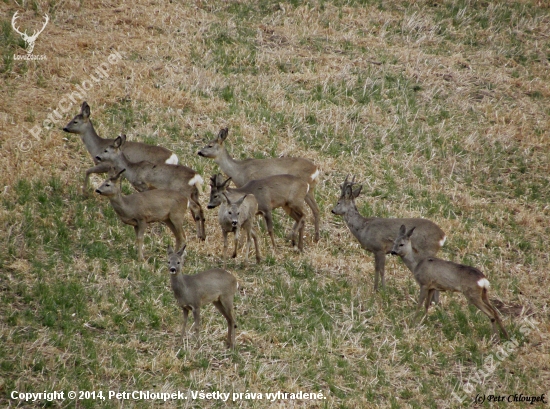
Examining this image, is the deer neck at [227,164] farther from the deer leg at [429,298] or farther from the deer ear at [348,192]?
the deer leg at [429,298]

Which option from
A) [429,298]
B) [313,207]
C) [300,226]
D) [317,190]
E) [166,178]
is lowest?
[317,190]

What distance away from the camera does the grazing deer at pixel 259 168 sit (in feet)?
43.1

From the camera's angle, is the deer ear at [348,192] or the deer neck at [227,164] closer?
the deer ear at [348,192]

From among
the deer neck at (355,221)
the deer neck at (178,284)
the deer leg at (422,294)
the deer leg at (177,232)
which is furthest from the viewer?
the deer neck at (355,221)

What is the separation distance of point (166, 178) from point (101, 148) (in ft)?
5.07

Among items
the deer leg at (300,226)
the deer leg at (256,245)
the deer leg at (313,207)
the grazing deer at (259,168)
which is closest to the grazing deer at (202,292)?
the deer leg at (256,245)

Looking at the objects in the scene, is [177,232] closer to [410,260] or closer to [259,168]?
[259,168]

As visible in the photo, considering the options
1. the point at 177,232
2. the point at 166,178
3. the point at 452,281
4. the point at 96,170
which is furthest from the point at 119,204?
the point at 452,281

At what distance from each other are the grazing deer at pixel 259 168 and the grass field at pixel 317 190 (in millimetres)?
678

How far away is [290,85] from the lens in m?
17.4

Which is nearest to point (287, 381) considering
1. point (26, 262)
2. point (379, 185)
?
point (26, 262)

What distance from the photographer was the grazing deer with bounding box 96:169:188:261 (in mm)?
10992

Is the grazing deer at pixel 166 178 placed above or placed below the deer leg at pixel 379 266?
above

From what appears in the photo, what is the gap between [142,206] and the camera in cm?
1102
